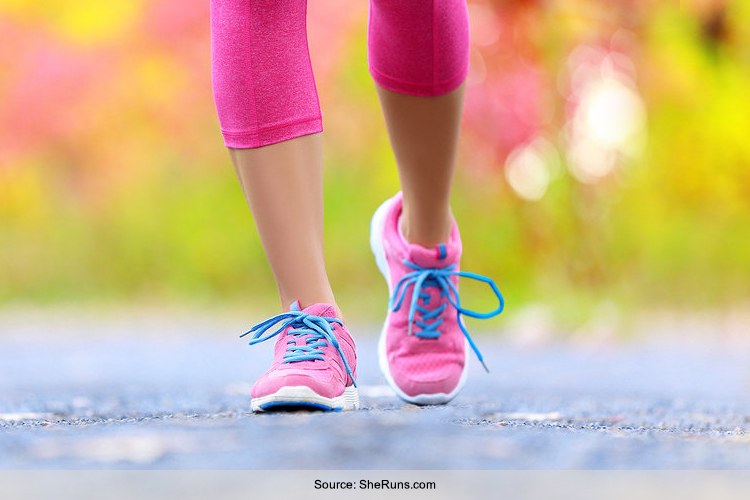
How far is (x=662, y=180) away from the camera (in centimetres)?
566

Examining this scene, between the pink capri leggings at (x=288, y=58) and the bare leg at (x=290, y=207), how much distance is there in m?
0.02

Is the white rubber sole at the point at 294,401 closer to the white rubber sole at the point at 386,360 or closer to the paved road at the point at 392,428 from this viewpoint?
the paved road at the point at 392,428

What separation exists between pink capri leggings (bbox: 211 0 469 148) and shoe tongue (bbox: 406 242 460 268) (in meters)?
0.21

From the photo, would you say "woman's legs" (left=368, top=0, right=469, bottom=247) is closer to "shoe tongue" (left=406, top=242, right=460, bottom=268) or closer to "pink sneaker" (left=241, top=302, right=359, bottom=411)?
"shoe tongue" (left=406, top=242, right=460, bottom=268)

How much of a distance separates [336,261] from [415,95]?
4.60m

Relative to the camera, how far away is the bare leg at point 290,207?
108 cm

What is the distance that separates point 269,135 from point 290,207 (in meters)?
0.08

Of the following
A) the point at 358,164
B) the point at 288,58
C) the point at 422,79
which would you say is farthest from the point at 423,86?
the point at 358,164

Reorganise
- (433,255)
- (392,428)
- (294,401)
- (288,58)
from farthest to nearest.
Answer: (433,255) → (288,58) → (294,401) → (392,428)

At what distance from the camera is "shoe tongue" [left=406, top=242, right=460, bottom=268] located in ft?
3.92

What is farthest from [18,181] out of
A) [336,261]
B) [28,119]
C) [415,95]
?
[415,95]

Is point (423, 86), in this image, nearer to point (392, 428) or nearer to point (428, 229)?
point (428, 229)

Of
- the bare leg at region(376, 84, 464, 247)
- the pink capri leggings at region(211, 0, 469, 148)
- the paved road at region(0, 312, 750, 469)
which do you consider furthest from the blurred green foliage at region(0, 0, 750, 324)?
the pink capri leggings at region(211, 0, 469, 148)

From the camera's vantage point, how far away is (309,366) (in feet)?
3.42
